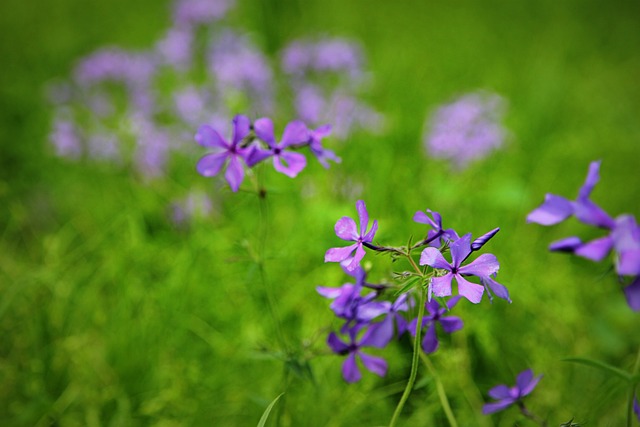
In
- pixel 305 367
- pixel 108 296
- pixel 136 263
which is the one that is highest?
pixel 305 367

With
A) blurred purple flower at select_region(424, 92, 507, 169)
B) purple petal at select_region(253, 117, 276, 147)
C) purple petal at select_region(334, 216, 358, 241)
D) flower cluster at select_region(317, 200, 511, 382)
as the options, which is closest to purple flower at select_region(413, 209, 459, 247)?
flower cluster at select_region(317, 200, 511, 382)

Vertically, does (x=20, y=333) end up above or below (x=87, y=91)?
below

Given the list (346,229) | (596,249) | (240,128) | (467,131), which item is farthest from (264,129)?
(467,131)

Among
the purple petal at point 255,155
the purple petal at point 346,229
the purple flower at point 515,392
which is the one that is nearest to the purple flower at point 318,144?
the purple petal at point 255,155

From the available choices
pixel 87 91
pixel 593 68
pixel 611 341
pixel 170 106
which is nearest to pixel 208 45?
pixel 170 106

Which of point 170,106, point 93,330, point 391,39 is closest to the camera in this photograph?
point 93,330

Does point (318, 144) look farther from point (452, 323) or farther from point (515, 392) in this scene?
point (515, 392)

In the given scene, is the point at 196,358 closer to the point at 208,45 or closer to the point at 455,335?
the point at 455,335
